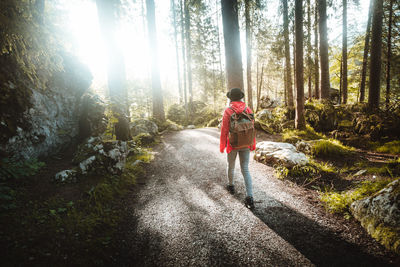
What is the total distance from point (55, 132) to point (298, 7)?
38.3 ft

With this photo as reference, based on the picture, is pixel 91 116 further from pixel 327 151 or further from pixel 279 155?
pixel 327 151

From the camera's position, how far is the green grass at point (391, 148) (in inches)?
236

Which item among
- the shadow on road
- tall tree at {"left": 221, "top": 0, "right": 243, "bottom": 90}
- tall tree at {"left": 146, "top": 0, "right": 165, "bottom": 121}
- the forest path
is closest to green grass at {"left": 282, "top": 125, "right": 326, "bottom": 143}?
tall tree at {"left": 221, "top": 0, "right": 243, "bottom": 90}

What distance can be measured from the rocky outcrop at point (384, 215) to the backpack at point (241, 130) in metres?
2.01

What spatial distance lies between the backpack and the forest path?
51.6 inches

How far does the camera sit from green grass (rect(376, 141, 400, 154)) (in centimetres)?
600

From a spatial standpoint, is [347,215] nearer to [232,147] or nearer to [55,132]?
[232,147]

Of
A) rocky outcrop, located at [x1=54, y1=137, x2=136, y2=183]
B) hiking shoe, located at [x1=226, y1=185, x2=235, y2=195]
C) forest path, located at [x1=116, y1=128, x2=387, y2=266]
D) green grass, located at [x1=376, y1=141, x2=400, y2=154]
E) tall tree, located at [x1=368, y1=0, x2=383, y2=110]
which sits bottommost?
forest path, located at [x1=116, y1=128, x2=387, y2=266]

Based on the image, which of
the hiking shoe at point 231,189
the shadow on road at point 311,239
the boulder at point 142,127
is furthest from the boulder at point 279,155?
the boulder at point 142,127

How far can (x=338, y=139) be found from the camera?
7.70m

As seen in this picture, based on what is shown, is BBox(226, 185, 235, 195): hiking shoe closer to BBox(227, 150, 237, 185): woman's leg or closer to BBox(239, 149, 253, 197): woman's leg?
BBox(227, 150, 237, 185): woman's leg

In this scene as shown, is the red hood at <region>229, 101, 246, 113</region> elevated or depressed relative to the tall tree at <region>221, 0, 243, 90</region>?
depressed

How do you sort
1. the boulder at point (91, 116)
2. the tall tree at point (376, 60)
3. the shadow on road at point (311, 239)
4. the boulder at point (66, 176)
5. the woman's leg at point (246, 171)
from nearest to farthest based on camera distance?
the shadow on road at point (311, 239) < the woman's leg at point (246, 171) < the boulder at point (66, 176) < the boulder at point (91, 116) < the tall tree at point (376, 60)

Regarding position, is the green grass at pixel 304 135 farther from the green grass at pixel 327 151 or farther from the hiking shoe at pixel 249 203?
the hiking shoe at pixel 249 203
